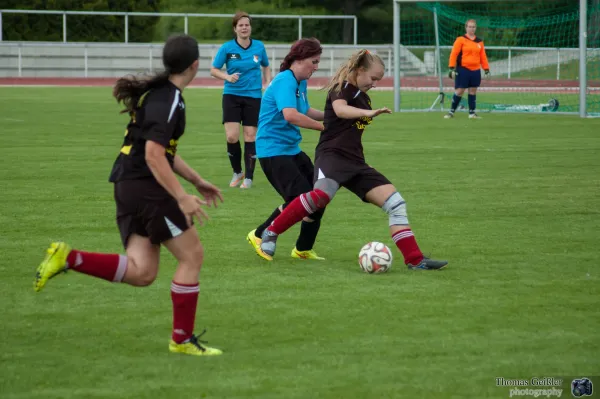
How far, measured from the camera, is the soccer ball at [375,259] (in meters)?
7.66

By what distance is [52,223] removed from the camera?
9828 mm

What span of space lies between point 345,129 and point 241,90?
5.54 metres

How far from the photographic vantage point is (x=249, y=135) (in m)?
13.1

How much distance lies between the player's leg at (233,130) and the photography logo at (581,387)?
8.15 meters

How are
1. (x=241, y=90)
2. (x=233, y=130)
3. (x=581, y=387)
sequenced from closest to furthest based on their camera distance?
(x=581, y=387) < (x=233, y=130) < (x=241, y=90)

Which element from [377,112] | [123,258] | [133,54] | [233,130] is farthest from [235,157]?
[133,54]

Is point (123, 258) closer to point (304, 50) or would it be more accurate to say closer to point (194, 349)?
point (194, 349)

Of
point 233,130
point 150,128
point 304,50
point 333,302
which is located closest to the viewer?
point 150,128

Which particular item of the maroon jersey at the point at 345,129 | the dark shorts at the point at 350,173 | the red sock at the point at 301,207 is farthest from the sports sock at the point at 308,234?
the maroon jersey at the point at 345,129

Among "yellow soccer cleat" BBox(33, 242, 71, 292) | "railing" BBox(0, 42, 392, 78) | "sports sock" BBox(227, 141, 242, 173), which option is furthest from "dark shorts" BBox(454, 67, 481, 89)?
"railing" BBox(0, 42, 392, 78)

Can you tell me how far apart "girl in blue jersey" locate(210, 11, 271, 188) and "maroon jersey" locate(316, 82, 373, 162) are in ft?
15.5

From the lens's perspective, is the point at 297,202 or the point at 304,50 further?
the point at 304,50

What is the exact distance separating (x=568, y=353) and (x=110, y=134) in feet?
49.3

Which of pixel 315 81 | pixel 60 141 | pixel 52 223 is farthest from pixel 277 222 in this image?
pixel 315 81
